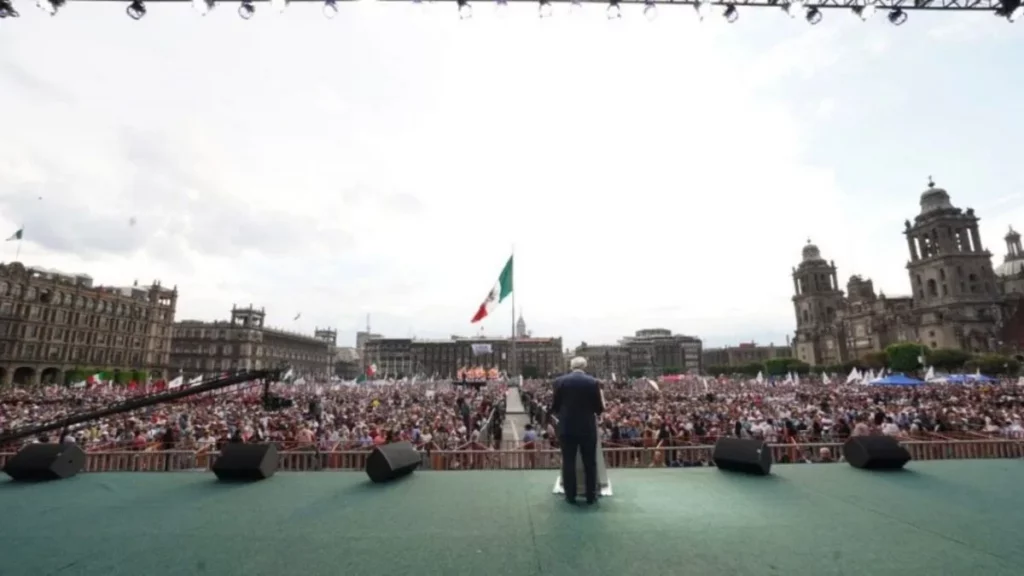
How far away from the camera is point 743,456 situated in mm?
6738

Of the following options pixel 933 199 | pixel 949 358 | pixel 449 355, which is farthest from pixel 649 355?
pixel 949 358

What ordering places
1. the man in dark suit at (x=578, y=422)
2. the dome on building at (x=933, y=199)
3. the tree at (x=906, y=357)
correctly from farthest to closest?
1. the dome on building at (x=933, y=199)
2. the tree at (x=906, y=357)
3. the man in dark suit at (x=578, y=422)

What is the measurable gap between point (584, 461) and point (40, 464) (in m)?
7.83

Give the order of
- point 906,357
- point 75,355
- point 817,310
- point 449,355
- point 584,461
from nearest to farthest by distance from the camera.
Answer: point 584,461, point 906,357, point 75,355, point 817,310, point 449,355

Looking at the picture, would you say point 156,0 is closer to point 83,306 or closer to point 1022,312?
point 83,306

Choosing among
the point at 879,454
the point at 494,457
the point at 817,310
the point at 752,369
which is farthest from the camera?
the point at 817,310

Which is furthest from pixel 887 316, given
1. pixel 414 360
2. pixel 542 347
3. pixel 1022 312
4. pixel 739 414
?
pixel 414 360

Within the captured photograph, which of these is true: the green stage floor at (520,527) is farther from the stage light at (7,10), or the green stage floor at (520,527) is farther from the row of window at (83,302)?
the row of window at (83,302)

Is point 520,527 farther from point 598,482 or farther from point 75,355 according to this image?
point 75,355

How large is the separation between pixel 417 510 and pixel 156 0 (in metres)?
11.2

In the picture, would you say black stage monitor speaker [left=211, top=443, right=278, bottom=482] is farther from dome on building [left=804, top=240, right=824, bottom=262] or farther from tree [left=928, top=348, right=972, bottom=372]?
dome on building [left=804, top=240, right=824, bottom=262]

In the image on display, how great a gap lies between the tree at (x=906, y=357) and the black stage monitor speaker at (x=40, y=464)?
258 feet

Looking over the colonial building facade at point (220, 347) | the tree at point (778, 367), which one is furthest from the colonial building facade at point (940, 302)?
the colonial building facade at point (220, 347)

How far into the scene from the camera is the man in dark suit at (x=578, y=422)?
16.7ft
